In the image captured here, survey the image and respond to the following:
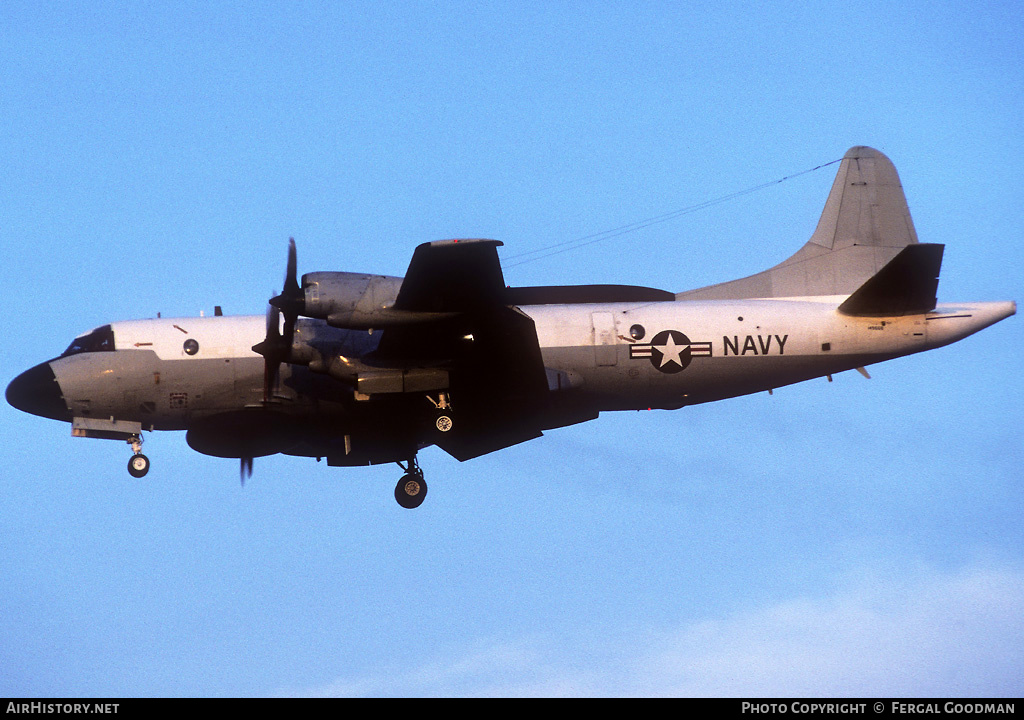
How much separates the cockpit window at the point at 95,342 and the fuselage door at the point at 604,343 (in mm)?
10675

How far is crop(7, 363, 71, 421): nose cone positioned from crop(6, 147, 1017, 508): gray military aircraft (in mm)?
44

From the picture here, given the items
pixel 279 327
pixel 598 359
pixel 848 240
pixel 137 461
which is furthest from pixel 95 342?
pixel 848 240

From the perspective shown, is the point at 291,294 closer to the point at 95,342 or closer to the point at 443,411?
the point at 443,411

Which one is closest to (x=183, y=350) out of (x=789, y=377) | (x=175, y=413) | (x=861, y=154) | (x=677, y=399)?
(x=175, y=413)

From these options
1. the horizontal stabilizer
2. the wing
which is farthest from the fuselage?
the wing

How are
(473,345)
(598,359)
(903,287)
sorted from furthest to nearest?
(598,359), (903,287), (473,345)

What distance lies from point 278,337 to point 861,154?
14.6 m

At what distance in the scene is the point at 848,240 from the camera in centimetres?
2898

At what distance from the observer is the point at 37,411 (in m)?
27.1

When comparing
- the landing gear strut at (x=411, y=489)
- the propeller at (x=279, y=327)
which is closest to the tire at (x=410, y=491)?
the landing gear strut at (x=411, y=489)

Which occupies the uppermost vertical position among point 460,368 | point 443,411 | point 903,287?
point 903,287

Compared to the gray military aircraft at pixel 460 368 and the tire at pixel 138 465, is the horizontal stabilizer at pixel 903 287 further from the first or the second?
the tire at pixel 138 465

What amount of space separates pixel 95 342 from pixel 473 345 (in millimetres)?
9034

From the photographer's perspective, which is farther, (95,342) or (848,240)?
(848,240)
